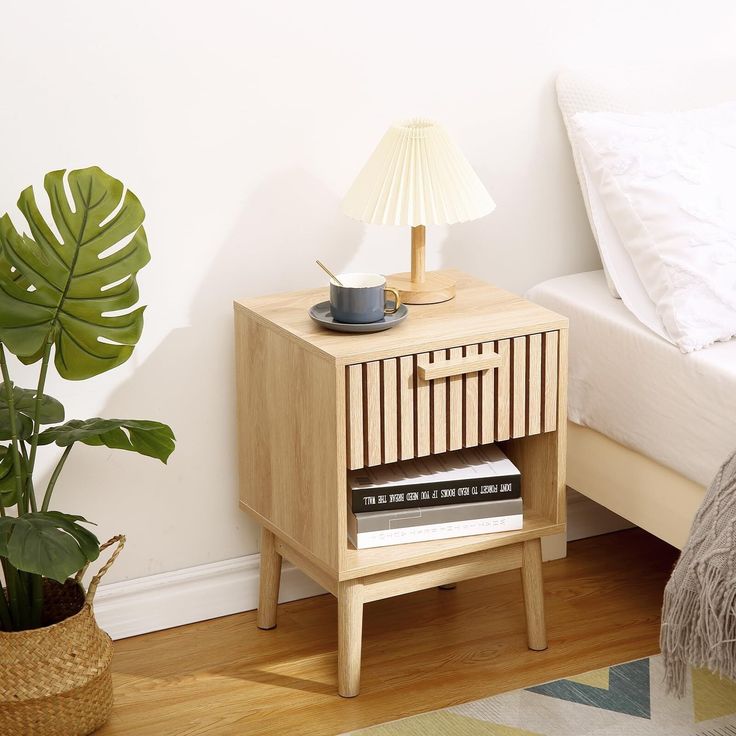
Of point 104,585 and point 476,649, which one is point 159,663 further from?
point 476,649

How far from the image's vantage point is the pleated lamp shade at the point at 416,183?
192 cm

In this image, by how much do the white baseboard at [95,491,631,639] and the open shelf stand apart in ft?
1.29

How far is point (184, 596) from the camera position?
2.20 m

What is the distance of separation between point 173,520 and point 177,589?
0.46 feet

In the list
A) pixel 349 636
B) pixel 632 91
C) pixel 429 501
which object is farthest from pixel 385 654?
pixel 632 91

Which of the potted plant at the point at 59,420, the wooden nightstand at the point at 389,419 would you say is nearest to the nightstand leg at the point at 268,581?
the wooden nightstand at the point at 389,419

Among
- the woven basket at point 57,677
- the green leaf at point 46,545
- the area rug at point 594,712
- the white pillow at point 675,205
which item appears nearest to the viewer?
the green leaf at point 46,545

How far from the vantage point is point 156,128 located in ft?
6.45

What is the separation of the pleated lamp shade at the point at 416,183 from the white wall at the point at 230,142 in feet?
0.67

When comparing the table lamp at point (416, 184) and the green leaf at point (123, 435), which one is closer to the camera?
the green leaf at point (123, 435)

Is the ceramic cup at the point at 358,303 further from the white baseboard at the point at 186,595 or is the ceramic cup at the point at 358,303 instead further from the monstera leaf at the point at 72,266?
the white baseboard at the point at 186,595

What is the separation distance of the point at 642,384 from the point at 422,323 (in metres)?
0.45

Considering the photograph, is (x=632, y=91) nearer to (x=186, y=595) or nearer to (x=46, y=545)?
(x=186, y=595)

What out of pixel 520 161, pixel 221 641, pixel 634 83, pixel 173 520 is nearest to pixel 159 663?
pixel 221 641
